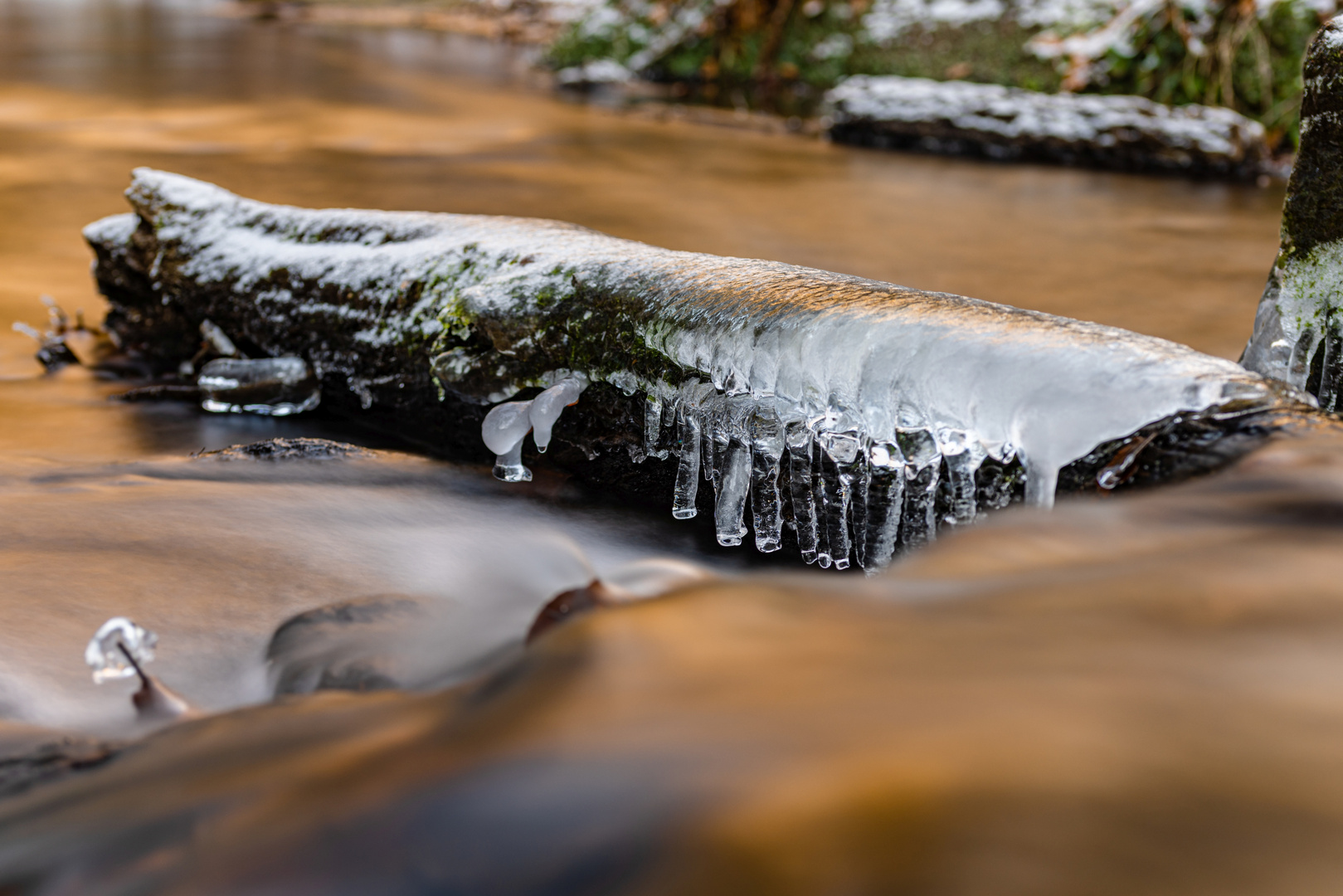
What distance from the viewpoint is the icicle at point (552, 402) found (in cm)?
238

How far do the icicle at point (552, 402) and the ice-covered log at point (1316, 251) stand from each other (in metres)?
1.57

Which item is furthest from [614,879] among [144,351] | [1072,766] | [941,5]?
[941,5]

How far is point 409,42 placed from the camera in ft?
53.3

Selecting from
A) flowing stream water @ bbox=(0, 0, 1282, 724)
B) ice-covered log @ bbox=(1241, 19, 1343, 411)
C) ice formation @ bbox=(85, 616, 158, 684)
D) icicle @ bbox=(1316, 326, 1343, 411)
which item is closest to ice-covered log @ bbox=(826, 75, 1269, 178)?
flowing stream water @ bbox=(0, 0, 1282, 724)

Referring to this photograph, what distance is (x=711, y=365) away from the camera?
2.19 m

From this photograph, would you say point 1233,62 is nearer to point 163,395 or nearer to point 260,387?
point 260,387

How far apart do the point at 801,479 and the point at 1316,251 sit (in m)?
A: 1.26

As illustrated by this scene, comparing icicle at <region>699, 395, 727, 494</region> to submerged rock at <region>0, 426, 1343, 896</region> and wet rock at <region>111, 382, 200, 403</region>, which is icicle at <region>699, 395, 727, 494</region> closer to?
submerged rock at <region>0, 426, 1343, 896</region>

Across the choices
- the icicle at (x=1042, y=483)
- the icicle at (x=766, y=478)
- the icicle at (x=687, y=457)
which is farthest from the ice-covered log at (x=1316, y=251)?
the icicle at (x=687, y=457)

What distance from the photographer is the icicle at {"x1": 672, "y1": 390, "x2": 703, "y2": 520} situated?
224 centimetres

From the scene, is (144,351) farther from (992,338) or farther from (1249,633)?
(1249,633)

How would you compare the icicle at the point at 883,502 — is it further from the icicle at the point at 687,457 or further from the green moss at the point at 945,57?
the green moss at the point at 945,57

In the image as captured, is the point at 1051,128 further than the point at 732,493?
Yes

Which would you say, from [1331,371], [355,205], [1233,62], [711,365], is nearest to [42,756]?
[711,365]
